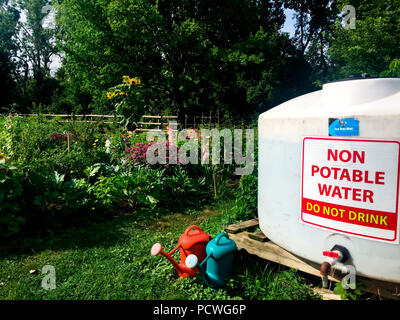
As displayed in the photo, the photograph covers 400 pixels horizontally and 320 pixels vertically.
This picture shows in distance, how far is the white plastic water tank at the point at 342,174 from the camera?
70.8 inches

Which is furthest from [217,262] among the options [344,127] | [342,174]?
[344,127]

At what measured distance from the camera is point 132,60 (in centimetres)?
1597

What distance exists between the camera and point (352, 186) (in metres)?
1.91

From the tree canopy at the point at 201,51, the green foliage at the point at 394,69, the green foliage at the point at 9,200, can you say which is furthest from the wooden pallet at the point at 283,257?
the tree canopy at the point at 201,51

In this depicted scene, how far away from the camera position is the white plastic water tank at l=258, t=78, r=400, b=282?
180 centimetres

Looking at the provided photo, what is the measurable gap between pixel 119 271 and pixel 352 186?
2207mm

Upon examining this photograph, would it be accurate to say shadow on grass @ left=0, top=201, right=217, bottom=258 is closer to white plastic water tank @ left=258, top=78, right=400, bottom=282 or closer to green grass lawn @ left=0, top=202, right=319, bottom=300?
green grass lawn @ left=0, top=202, right=319, bottom=300

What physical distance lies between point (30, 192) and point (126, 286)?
2.07 m

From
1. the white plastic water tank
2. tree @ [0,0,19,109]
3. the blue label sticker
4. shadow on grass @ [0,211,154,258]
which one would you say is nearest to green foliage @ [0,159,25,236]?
shadow on grass @ [0,211,154,258]

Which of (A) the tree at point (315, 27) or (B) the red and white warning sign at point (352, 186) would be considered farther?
(A) the tree at point (315, 27)

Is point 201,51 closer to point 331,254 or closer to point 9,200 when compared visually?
point 9,200

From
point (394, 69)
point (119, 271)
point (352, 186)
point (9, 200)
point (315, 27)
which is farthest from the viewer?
point (315, 27)

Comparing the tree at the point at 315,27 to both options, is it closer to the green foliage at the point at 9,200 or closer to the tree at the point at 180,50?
the tree at the point at 180,50
